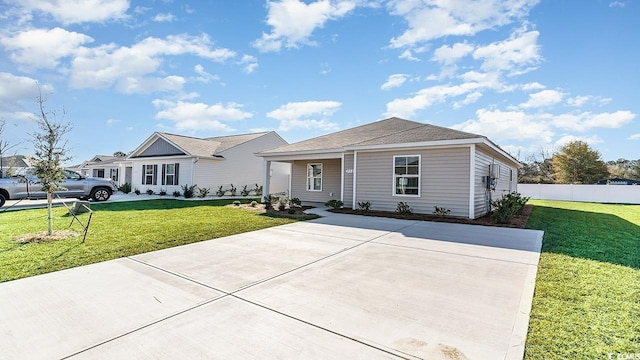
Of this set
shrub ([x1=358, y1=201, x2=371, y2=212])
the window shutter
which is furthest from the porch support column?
the window shutter

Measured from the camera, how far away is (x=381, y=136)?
12812 millimetres

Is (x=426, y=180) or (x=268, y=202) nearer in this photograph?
(x=426, y=180)

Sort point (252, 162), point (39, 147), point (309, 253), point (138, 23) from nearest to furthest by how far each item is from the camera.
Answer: point (309, 253), point (39, 147), point (138, 23), point (252, 162)

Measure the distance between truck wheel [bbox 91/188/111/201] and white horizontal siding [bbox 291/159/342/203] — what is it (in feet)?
32.4

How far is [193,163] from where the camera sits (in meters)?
18.6

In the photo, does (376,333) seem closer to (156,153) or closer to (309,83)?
(309,83)

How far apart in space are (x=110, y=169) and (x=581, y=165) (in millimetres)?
47956

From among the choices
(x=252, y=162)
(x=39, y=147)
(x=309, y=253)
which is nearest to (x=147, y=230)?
(x=39, y=147)

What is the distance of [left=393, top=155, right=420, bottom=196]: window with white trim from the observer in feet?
34.9

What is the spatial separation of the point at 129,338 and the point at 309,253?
10.6 ft

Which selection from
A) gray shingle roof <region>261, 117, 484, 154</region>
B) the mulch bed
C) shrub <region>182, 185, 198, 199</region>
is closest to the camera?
the mulch bed

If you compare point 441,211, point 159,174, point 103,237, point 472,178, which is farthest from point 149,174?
point 472,178

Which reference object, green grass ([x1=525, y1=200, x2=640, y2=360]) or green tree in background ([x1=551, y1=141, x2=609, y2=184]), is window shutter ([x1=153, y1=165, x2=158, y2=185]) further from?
green tree in background ([x1=551, y1=141, x2=609, y2=184])

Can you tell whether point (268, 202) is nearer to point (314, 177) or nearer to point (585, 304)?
point (314, 177)
